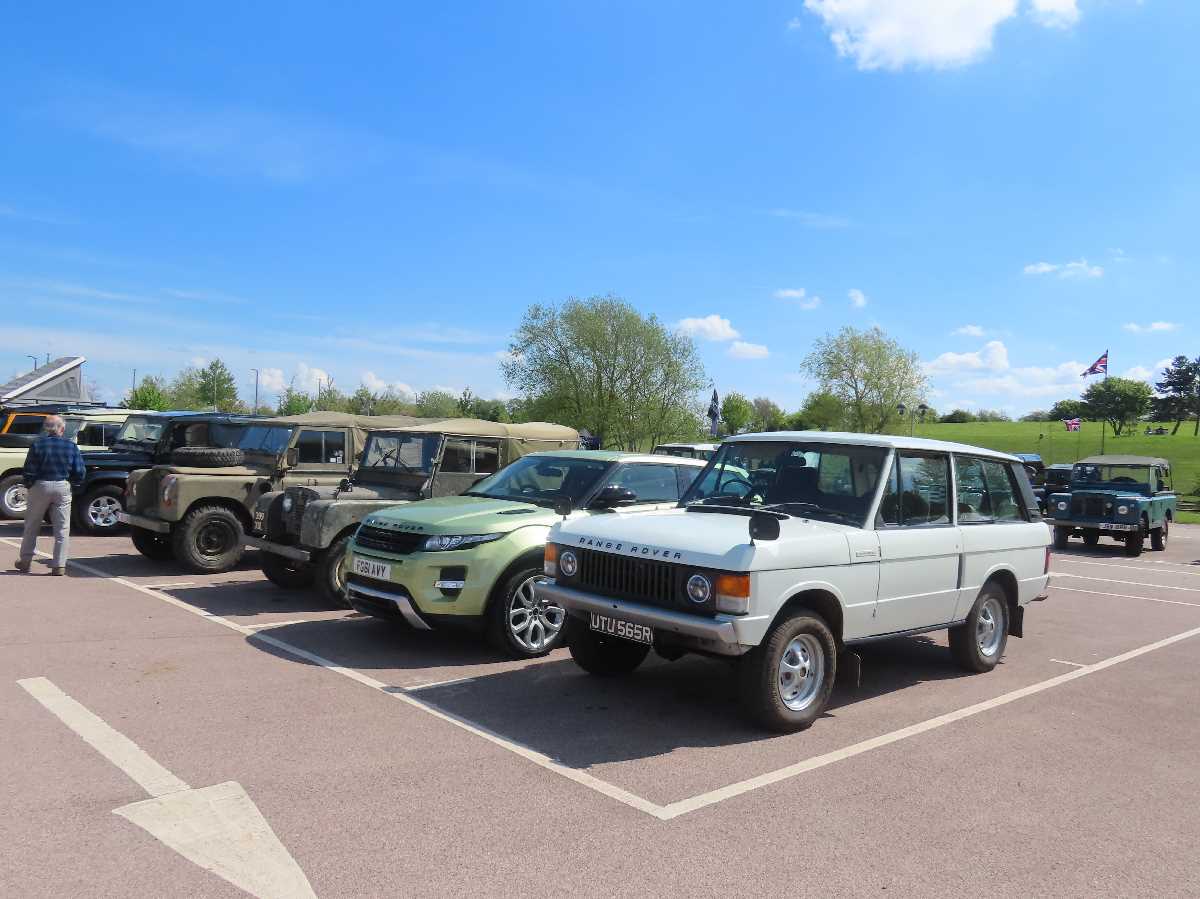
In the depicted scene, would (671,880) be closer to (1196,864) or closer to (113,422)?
(1196,864)

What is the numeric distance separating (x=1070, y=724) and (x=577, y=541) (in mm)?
3559

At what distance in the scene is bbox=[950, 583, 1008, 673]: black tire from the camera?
277 inches

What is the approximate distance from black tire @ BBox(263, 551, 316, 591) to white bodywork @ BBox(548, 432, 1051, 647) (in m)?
4.65

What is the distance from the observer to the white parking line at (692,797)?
14.1 feet

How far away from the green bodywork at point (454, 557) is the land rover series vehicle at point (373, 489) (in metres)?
1.24

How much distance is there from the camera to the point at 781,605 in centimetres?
520

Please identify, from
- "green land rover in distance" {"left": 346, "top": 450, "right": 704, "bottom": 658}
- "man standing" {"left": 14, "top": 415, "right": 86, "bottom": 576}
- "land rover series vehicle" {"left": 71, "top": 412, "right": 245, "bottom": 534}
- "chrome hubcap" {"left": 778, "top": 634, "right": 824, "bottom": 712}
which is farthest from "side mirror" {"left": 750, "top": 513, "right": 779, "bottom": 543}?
"land rover series vehicle" {"left": 71, "top": 412, "right": 245, "bottom": 534}

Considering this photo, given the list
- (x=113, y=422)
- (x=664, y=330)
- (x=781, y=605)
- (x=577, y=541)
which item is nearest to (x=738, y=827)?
(x=781, y=605)

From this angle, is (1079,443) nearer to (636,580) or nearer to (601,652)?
(601,652)

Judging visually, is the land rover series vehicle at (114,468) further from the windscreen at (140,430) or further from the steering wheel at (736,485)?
the steering wheel at (736,485)

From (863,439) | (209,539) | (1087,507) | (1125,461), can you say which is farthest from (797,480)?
(1125,461)

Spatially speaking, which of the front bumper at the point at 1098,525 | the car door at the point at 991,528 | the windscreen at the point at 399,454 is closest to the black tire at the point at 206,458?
the windscreen at the point at 399,454

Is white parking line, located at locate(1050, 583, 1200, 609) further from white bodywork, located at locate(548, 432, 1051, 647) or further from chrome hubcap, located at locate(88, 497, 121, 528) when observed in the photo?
chrome hubcap, located at locate(88, 497, 121, 528)

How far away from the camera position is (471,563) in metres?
6.87
